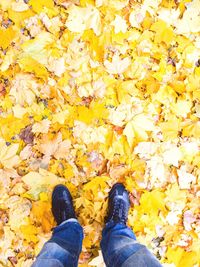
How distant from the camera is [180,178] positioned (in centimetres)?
184

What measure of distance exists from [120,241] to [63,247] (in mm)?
259

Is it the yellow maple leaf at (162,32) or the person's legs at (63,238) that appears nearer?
the person's legs at (63,238)

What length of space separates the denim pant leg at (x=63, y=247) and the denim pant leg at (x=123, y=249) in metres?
0.13

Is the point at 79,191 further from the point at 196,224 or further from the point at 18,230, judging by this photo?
the point at 196,224

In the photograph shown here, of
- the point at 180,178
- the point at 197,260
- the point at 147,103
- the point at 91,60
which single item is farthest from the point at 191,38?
the point at 197,260

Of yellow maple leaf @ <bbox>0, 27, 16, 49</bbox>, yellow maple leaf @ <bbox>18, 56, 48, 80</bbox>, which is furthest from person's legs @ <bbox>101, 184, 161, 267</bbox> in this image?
yellow maple leaf @ <bbox>0, 27, 16, 49</bbox>

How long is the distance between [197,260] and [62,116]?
1.03 meters

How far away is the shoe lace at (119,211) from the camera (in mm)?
1789

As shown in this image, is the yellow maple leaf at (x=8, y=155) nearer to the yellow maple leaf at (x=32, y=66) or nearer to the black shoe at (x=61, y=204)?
the black shoe at (x=61, y=204)

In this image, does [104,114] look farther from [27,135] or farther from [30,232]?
[30,232]

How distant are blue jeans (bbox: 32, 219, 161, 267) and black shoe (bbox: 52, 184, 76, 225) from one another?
0.04m

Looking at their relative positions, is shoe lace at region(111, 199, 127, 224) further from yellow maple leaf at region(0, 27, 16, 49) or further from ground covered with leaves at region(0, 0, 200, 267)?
yellow maple leaf at region(0, 27, 16, 49)

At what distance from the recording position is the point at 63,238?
1.64 meters

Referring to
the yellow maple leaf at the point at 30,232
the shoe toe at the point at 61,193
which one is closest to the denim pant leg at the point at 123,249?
the shoe toe at the point at 61,193
